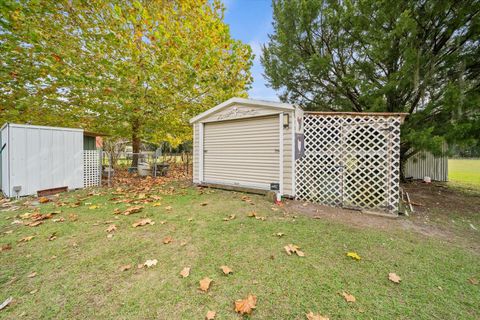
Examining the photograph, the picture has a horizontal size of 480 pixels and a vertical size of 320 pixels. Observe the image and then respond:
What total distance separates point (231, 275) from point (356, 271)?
52.1 inches

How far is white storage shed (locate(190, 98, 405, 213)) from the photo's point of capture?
4.21 meters

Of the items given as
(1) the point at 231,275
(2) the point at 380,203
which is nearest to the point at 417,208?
(2) the point at 380,203

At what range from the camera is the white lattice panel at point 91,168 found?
6.51m

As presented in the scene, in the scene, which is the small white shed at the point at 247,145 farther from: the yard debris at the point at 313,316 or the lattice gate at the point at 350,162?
the yard debris at the point at 313,316

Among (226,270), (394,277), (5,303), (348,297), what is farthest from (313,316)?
(5,303)

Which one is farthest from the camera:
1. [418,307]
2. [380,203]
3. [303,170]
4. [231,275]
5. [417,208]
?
[303,170]

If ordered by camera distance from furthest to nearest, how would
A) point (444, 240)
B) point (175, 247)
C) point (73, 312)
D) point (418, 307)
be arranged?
point (444, 240)
point (175, 247)
point (418, 307)
point (73, 312)

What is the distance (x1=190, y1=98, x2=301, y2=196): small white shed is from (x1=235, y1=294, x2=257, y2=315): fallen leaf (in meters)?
3.45

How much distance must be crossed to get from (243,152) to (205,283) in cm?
416

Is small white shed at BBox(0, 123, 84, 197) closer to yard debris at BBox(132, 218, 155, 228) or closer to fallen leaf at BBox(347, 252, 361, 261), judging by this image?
yard debris at BBox(132, 218, 155, 228)

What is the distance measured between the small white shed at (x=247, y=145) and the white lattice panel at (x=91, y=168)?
3.25 m

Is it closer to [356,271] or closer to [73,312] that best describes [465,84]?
[356,271]

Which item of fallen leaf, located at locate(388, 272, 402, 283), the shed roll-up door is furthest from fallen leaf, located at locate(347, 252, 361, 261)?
the shed roll-up door

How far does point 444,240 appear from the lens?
9.81 feet
